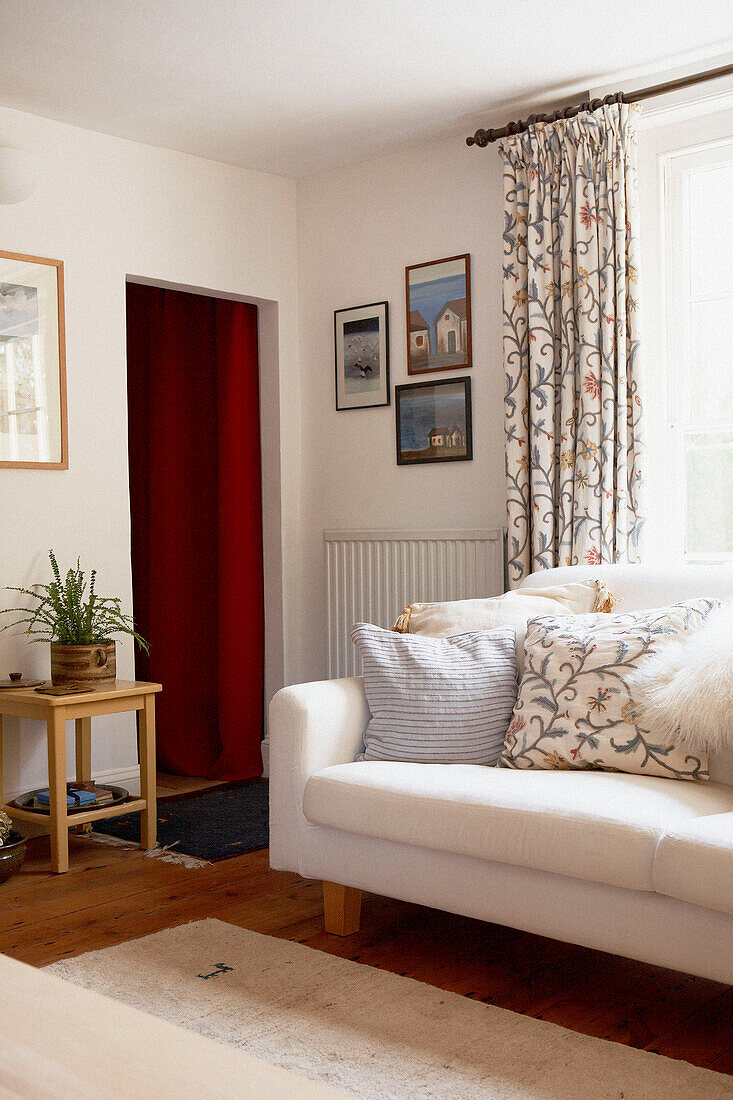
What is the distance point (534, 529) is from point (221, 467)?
1582mm

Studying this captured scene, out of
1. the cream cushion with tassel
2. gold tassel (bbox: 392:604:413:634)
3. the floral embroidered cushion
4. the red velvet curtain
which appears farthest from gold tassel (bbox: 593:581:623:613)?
the red velvet curtain

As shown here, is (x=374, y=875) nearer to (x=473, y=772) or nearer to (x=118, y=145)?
(x=473, y=772)

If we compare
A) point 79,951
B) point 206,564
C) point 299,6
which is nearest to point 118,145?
point 299,6

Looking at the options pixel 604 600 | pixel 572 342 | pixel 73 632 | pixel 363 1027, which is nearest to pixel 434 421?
pixel 572 342

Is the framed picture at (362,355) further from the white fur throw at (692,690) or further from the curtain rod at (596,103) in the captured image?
the white fur throw at (692,690)

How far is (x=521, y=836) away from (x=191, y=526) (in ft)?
9.39

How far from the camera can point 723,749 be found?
227cm

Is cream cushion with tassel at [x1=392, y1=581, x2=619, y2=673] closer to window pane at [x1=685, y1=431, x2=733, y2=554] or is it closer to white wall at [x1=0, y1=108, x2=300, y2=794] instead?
window pane at [x1=685, y1=431, x2=733, y2=554]

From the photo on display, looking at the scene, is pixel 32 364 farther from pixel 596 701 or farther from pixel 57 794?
pixel 596 701

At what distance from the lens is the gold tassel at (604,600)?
2.78 metres

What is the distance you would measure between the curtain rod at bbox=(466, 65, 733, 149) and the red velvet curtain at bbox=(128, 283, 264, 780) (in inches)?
52.4

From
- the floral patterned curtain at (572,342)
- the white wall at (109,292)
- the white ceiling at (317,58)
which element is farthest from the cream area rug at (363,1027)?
the white ceiling at (317,58)

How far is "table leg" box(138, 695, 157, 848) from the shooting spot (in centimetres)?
334

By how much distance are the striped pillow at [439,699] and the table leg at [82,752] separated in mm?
1414
